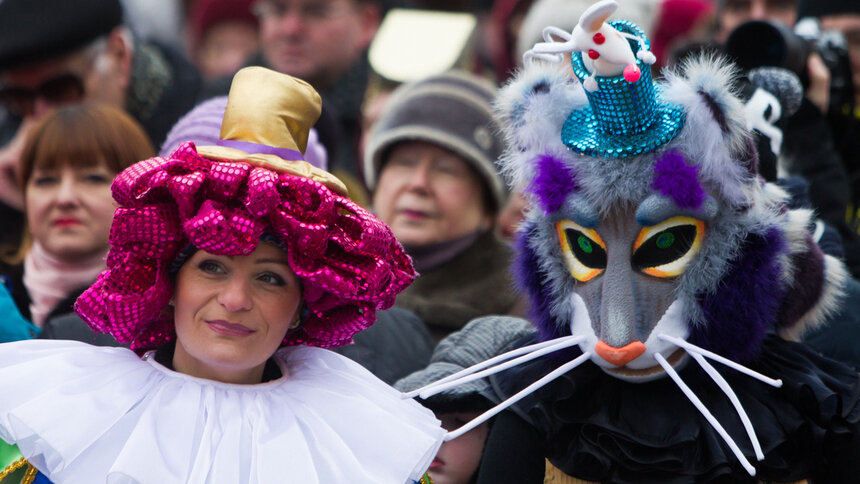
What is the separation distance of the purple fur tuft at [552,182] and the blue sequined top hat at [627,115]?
0.21 ft

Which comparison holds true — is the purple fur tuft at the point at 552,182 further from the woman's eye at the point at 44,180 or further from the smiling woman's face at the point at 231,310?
the woman's eye at the point at 44,180

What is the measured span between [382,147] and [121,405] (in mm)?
2118

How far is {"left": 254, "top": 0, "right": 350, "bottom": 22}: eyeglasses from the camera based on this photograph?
5.79 metres

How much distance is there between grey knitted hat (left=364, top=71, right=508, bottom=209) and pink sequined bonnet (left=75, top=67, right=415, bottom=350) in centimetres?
149

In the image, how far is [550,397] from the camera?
123 inches

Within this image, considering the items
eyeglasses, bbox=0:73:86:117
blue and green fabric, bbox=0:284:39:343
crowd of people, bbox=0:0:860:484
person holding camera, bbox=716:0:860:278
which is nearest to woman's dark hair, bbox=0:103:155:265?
crowd of people, bbox=0:0:860:484

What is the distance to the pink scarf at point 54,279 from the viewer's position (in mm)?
4301

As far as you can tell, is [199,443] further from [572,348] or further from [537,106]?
[537,106]

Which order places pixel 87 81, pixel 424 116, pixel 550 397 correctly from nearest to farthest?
pixel 550 397 < pixel 424 116 < pixel 87 81

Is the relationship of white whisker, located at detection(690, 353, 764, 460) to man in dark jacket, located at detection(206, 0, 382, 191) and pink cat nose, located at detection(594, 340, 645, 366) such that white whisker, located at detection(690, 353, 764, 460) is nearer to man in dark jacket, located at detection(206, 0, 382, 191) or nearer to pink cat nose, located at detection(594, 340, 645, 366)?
pink cat nose, located at detection(594, 340, 645, 366)

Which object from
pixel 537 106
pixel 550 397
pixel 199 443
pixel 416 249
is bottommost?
pixel 416 249

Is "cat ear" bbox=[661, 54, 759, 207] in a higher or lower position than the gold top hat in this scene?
lower

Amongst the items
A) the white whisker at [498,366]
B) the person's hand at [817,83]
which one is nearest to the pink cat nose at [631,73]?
the white whisker at [498,366]

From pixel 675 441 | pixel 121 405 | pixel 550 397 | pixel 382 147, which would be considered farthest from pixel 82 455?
pixel 382 147
